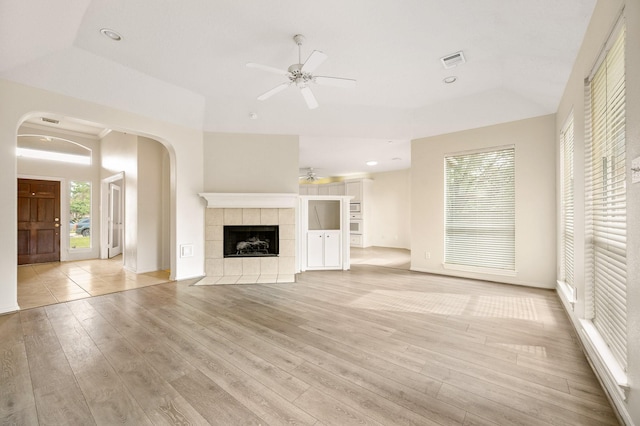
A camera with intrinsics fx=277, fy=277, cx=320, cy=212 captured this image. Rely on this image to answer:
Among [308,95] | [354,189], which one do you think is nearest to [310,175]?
[354,189]

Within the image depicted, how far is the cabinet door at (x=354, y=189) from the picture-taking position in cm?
985

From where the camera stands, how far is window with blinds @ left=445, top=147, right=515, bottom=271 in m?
4.58

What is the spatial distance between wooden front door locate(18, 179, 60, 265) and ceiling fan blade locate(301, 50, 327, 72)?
7.38 metres

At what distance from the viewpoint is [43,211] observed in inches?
257

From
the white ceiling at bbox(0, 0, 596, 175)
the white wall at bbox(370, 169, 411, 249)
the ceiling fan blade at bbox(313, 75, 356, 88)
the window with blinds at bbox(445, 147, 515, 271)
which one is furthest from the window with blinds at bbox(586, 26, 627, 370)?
the white wall at bbox(370, 169, 411, 249)

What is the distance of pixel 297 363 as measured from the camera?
83.7 inches

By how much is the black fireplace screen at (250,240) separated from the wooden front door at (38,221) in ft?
15.8

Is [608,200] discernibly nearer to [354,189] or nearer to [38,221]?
[354,189]

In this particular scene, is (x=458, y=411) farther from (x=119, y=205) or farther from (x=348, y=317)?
(x=119, y=205)

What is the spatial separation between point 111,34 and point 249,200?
2877mm

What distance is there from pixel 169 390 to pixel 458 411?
1787 mm

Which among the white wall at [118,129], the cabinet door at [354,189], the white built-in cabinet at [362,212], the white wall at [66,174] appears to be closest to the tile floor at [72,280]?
the white wall at [118,129]

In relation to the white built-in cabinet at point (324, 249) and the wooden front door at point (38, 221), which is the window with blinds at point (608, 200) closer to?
the white built-in cabinet at point (324, 249)

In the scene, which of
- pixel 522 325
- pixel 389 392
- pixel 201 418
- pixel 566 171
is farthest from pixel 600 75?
pixel 201 418
